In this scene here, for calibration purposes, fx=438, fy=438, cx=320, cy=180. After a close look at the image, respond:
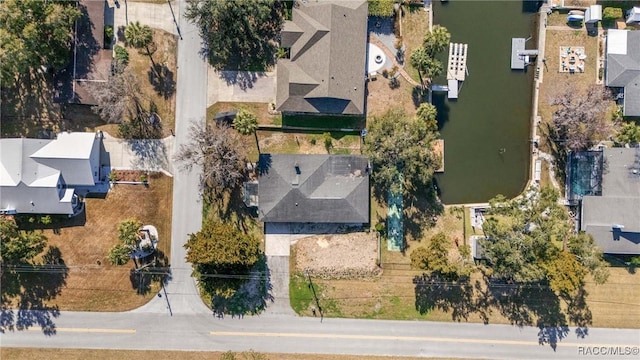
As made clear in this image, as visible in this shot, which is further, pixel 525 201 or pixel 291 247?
pixel 291 247

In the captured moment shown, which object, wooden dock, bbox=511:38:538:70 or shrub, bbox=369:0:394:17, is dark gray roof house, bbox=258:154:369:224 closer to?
shrub, bbox=369:0:394:17

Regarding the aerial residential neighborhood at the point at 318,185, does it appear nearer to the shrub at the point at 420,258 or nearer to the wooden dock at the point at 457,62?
the wooden dock at the point at 457,62

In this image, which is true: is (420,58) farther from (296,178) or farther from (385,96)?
(296,178)

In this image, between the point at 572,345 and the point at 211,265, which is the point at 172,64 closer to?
the point at 211,265

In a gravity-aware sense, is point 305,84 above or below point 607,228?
above

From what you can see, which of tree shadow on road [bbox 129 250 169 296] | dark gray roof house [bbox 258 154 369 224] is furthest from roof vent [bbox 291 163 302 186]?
tree shadow on road [bbox 129 250 169 296]

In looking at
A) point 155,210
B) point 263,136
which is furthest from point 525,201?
point 155,210

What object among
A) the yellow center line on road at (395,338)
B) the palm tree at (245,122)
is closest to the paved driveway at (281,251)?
the yellow center line on road at (395,338)

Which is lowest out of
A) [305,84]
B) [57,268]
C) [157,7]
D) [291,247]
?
[57,268]
